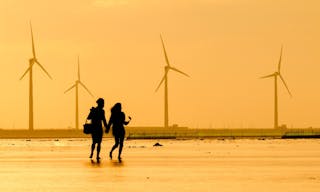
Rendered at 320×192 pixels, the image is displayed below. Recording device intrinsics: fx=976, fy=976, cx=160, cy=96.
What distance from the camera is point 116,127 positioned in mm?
34906

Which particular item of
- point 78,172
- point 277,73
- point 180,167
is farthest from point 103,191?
point 277,73

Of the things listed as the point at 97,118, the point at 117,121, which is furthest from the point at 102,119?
the point at 117,121

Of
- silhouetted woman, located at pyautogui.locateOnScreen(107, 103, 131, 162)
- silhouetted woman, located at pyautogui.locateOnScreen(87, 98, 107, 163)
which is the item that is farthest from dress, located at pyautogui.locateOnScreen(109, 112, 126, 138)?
silhouetted woman, located at pyautogui.locateOnScreen(87, 98, 107, 163)

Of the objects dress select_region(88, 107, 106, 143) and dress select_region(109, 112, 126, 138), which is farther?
dress select_region(109, 112, 126, 138)

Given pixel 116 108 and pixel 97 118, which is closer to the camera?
pixel 97 118

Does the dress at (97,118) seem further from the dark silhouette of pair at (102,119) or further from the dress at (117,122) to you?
the dress at (117,122)

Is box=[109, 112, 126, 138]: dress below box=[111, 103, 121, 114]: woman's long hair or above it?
below

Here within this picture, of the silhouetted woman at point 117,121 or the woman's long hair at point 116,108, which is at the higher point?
the woman's long hair at point 116,108

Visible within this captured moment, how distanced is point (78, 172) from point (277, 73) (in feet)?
389

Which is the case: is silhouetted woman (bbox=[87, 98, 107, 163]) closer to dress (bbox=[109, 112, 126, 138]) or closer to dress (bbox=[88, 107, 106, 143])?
dress (bbox=[88, 107, 106, 143])

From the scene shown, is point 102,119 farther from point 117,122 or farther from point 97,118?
point 117,122

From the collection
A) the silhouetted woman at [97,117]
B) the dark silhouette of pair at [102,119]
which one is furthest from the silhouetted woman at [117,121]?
the silhouetted woman at [97,117]

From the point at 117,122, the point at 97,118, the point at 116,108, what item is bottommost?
the point at 117,122

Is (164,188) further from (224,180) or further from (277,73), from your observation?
(277,73)
